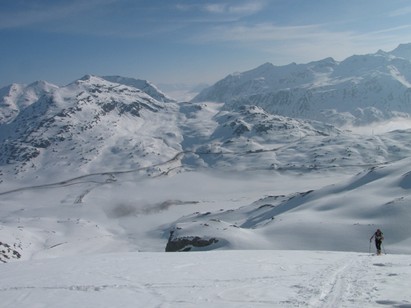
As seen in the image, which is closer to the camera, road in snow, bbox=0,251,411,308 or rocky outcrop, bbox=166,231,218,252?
road in snow, bbox=0,251,411,308

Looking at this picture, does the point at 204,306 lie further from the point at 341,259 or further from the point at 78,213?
the point at 78,213

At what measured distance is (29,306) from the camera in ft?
61.8

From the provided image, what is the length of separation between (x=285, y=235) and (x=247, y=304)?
50.0 meters

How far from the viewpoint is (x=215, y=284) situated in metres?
21.4

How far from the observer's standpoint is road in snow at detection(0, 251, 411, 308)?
1792cm

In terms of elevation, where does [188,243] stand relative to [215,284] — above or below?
below

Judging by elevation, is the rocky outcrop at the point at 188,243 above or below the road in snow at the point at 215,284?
below

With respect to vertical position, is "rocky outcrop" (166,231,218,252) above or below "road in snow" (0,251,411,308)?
below

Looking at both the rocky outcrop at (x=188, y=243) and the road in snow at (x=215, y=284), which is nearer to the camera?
the road in snow at (x=215, y=284)

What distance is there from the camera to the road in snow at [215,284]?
1792 cm

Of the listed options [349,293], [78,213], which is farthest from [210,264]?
[78,213]

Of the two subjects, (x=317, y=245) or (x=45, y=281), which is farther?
(x=317, y=245)

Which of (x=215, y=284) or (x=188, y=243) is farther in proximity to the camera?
(x=188, y=243)

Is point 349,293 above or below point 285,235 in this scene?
above
